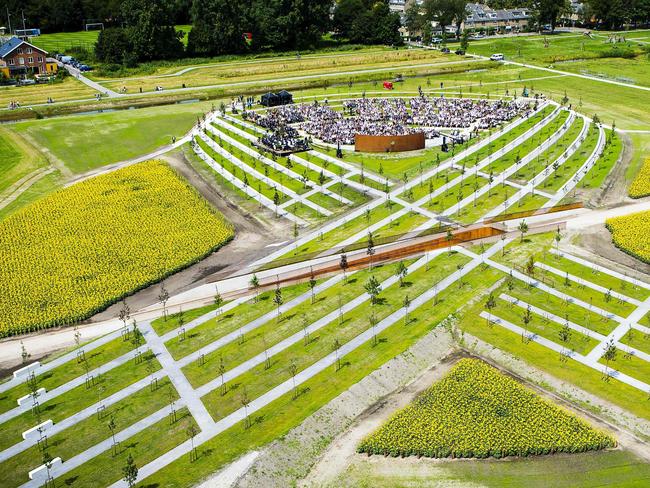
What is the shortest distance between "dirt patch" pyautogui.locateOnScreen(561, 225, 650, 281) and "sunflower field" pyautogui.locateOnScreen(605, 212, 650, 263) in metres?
0.52

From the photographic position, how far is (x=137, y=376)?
48.2 metres

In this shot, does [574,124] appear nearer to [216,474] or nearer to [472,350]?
[472,350]

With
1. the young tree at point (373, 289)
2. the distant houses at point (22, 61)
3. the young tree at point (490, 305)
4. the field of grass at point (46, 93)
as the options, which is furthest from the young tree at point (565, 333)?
the distant houses at point (22, 61)

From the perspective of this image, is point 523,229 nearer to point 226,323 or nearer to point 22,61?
point 226,323

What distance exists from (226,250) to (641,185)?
5057cm

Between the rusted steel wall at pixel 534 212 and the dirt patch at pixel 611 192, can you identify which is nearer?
the rusted steel wall at pixel 534 212

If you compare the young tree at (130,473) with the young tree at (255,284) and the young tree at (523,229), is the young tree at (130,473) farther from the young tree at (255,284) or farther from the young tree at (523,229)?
the young tree at (523,229)

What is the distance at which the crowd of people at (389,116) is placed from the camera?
101688mm

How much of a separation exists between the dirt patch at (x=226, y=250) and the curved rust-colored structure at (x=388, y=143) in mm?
22017

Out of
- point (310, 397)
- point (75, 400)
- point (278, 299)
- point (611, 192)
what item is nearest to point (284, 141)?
point (278, 299)

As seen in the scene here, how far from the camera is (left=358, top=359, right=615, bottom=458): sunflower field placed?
1571 inches

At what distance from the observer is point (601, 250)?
211 feet

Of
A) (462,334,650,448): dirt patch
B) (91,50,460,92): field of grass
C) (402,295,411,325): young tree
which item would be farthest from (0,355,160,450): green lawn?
(91,50,460,92): field of grass

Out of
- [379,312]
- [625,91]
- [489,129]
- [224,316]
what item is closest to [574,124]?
[489,129]
